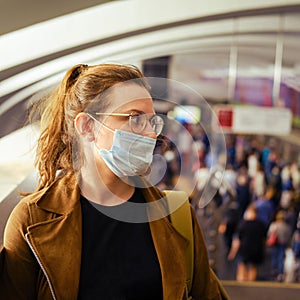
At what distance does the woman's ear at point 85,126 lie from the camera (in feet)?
4.44

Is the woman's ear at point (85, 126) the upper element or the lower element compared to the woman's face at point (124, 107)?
lower

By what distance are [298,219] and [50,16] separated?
202 inches

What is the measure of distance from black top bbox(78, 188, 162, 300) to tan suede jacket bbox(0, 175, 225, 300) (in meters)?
0.02

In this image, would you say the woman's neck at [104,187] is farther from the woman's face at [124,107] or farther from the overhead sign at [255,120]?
the overhead sign at [255,120]

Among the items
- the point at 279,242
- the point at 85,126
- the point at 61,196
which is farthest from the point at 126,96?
the point at 279,242

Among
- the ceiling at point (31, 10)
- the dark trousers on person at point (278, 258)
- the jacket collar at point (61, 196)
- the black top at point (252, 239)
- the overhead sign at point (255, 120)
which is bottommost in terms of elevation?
the dark trousers on person at point (278, 258)

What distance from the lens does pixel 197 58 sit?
9586mm

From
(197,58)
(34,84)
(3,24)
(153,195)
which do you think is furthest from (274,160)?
(153,195)

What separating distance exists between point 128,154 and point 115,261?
256 mm

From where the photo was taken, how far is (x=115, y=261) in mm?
1318

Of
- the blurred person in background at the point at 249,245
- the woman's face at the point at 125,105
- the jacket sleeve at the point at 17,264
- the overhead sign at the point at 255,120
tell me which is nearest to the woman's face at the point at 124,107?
the woman's face at the point at 125,105

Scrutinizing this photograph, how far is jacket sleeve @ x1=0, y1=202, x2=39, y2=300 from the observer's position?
4.07 ft

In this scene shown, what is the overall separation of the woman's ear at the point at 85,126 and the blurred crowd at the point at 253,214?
5.56m

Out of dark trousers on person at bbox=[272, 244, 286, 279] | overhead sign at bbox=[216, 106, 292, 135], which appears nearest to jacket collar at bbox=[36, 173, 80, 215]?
overhead sign at bbox=[216, 106, 292, 135]
